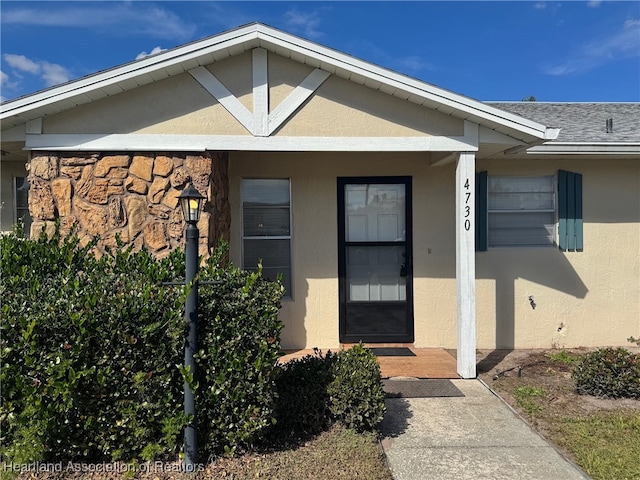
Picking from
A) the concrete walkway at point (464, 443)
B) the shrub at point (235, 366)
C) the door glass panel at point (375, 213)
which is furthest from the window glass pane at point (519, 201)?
the shrub at point (235, 366)

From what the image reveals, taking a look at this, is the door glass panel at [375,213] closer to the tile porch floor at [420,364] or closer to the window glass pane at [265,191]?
the window glass pane at [265,191]

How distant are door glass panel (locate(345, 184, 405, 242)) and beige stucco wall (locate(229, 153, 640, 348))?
0.74 ft

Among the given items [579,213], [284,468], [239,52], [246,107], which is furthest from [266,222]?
[579,213]

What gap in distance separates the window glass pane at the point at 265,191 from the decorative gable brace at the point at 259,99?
1664 mm

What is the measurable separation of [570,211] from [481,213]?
1349mm

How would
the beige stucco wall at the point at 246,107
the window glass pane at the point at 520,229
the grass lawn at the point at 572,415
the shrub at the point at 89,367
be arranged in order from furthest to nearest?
the window glass pane at the point at 520,229
the beige stucco wall at the point at 246,107
the grass lawn at the point at 572,415
the shrub at the point at 89,367

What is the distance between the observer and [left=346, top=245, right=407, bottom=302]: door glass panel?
6.43 m

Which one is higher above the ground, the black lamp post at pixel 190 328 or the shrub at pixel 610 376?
the black lamp post at pixel 190 328

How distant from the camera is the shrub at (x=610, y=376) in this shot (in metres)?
4.52

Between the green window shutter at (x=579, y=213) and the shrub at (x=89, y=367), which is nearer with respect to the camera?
the shrub at (x=89, y=367)

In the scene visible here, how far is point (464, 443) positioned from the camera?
364 centimetres

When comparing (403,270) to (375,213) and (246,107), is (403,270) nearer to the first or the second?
(375,213)

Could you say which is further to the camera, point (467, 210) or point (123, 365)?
point (467, 210)

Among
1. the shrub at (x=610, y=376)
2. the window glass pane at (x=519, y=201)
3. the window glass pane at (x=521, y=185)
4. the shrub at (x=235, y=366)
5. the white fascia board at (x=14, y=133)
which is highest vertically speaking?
the white fascia board at (x=14, y=133)
